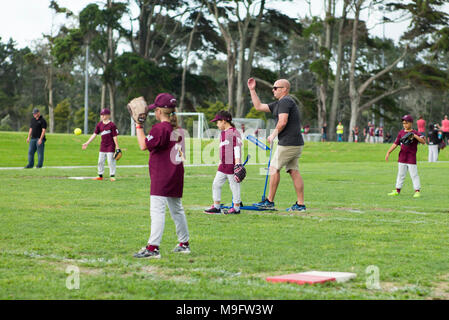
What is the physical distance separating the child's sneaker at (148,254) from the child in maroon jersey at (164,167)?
2cm

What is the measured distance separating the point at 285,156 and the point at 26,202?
488 cm

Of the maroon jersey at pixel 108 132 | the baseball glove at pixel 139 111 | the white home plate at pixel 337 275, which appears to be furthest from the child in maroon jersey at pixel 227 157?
the maroon jersey at pixel 108 132

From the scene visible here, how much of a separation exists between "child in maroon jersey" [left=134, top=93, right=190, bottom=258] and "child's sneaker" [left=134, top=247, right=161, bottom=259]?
0.02 meters

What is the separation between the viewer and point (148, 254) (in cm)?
663

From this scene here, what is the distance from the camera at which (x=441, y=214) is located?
10945 mm

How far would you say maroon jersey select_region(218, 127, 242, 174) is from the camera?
1061cm

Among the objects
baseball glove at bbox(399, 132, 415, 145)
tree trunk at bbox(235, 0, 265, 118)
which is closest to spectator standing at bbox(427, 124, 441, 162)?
baseball glove at bbox(399, 132, 415, 145)

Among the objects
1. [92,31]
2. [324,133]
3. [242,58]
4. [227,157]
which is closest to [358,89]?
[324,133]

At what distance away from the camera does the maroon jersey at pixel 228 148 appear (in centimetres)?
1061

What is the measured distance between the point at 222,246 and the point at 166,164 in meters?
1.21

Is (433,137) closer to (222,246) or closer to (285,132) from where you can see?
(285,132)

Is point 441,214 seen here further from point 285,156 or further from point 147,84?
point 147,84

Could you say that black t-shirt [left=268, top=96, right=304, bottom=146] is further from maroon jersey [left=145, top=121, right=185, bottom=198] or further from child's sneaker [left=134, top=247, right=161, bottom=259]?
child's sneaker [left=134, top=247, right=161, bottom=259]

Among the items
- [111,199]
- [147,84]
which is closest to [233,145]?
[111,199]
